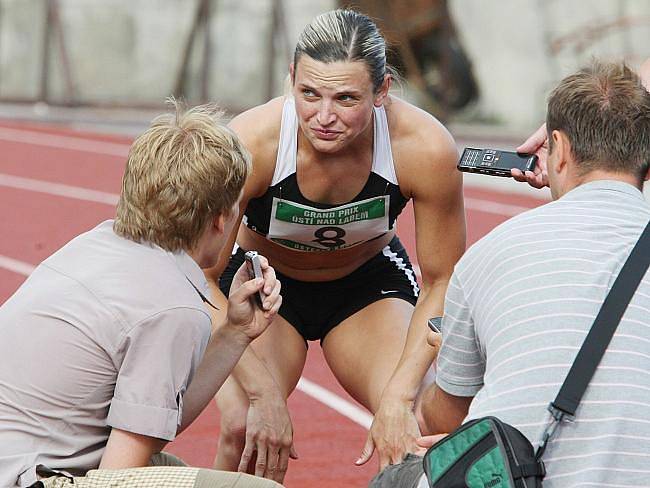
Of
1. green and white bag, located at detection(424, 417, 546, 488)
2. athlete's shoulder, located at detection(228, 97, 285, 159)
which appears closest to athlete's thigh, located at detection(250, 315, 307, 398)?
athlete's shoulder, located at detection(228, 97, 285, 159)

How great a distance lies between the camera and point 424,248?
4.59m

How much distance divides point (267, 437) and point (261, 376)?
236 millimetres

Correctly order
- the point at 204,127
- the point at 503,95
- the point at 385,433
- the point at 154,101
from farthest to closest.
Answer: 1. the point at 154,101
2. the point at 503,95
3. the point at 385,433
4. the point at 204,127

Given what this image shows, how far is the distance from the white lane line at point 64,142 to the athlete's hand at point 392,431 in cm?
1200

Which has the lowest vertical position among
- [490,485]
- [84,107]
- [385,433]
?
[84,107]

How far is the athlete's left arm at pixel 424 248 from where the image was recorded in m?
4.23

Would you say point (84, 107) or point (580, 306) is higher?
point (580, 306)

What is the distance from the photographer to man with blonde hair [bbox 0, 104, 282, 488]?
305cm

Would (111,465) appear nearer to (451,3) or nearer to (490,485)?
(490,485)

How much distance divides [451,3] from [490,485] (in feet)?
53.5

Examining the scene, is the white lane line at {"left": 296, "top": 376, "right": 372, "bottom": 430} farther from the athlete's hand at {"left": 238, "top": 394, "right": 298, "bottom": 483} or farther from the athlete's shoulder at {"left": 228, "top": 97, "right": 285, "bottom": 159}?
the athlete's shoulder at {"left": 228, "top": 97, "right": 285, "bottom": 159}

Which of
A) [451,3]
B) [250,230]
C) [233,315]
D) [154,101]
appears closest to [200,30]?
[154,101]

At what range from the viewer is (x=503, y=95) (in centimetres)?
1823

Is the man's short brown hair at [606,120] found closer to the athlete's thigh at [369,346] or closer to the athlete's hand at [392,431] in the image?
the athlete's hand at [392,431]
